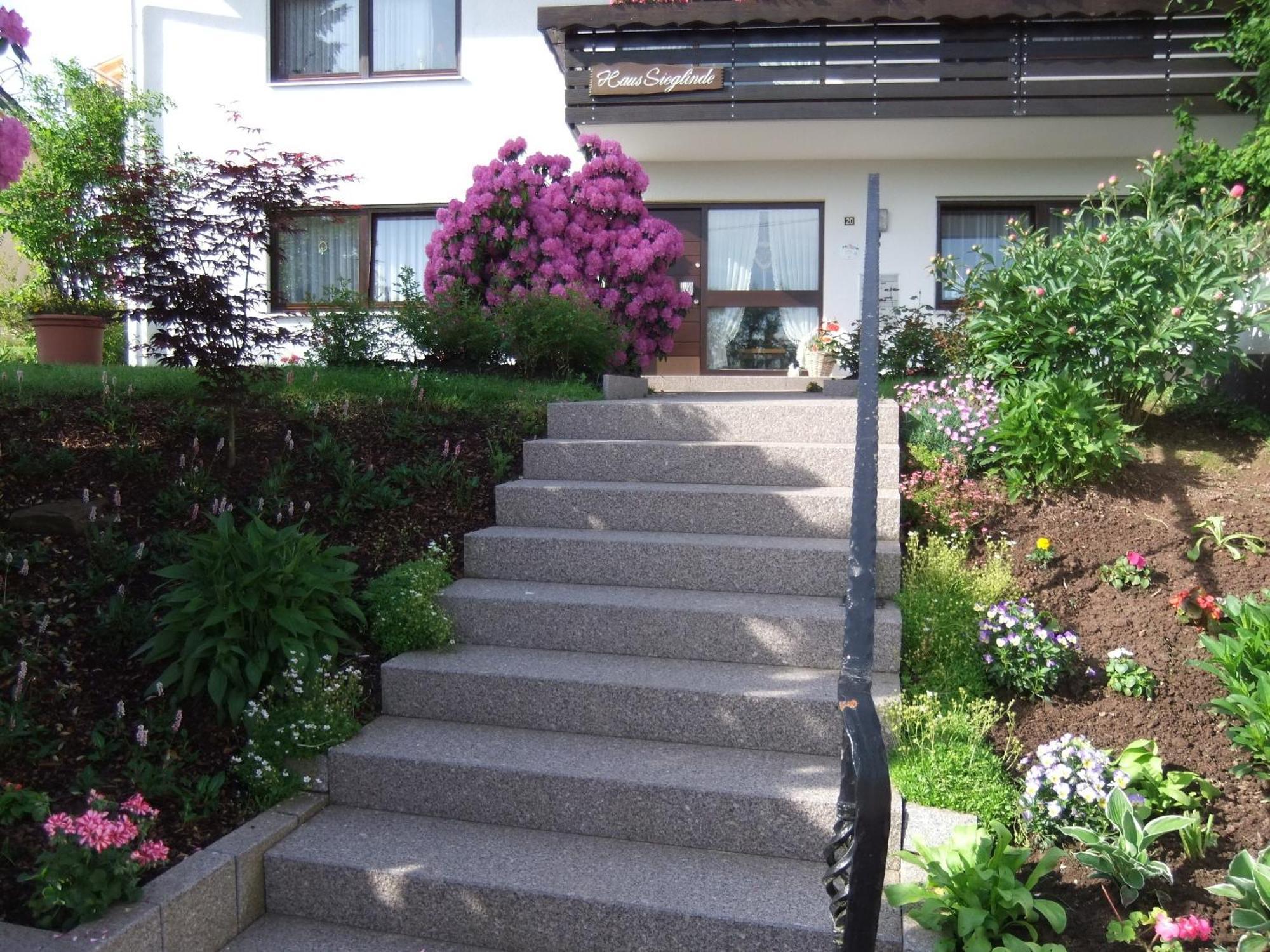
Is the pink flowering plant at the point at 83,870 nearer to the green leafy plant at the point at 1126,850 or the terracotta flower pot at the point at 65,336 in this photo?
the green leafy plant at the point at 1126,850

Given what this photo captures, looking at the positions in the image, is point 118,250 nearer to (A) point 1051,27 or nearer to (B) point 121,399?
(B) point 121,399

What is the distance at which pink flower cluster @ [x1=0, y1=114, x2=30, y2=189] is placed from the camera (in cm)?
246

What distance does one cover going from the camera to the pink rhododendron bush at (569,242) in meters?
7.76

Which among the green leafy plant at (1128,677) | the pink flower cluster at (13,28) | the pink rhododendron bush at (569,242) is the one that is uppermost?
the pink rhododendron bush at (569,242)

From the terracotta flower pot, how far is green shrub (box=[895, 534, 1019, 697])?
7385mm

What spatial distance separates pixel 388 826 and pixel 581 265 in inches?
221

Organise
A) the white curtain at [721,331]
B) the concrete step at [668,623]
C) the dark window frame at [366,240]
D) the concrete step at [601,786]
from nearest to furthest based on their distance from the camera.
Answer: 1. the concrete step at [601,786]
2. the concrete step at [668,623]
3. the white curtain at [721,331]
4. the dark window frame at [366,240]

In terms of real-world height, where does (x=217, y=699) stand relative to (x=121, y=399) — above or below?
below

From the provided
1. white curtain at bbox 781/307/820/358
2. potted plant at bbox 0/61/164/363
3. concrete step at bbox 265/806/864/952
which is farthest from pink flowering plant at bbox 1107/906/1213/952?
potted plant at bbox 0/61/164/363

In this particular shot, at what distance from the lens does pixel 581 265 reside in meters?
7.97

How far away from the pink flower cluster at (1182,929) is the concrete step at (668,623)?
1.32 meters

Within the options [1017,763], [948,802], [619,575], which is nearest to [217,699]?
[619,575]

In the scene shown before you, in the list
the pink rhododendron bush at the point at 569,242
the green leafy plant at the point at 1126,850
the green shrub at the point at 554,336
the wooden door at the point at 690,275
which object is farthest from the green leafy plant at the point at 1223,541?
the wooden door at the point at 690,275

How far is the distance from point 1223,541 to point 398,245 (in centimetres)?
896
